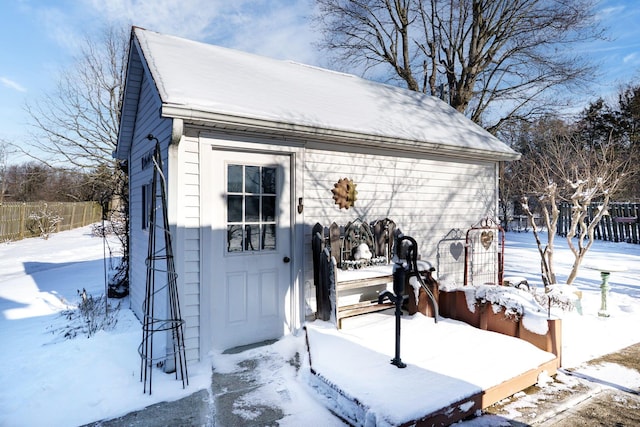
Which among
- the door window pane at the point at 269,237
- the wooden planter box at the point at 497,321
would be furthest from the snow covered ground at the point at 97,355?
the door window pane at the point at 269,237

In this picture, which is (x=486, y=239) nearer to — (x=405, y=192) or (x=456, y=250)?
(x=456, y=250)

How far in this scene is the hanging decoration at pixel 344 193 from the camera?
15.1 ft

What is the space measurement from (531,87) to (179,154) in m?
13.6

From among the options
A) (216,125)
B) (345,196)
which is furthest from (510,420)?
(216,125)

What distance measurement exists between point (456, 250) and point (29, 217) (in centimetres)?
1616

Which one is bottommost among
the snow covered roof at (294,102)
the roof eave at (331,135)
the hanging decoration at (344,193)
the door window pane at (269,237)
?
the door window pane at (269,237)

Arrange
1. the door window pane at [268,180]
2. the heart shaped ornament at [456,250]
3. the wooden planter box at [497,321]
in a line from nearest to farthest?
1. the wooden planter box at [497,321]
2. the door window pane at [268,180]
3. the heart shaped ornament at [456,250]

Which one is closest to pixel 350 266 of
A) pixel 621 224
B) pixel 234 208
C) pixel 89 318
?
pixel 234 208

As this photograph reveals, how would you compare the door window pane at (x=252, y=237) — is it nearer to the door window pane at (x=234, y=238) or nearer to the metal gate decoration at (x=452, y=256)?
the door window pane at (x=234, y=238)

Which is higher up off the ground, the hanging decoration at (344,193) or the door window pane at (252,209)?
the hanging decoration at (344,193)

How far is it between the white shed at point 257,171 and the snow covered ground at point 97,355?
53cm

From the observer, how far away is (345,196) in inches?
184

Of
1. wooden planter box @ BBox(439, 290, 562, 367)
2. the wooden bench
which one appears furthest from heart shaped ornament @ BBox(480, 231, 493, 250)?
wooden planter box @ BBox(439, 290, 562, 367)

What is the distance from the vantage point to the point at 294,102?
451cm
